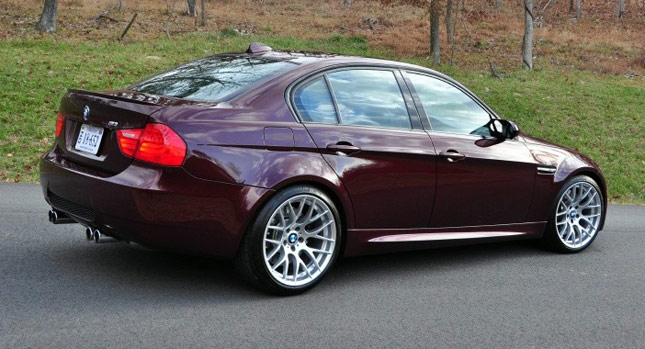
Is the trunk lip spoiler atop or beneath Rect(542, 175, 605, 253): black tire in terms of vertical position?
atop

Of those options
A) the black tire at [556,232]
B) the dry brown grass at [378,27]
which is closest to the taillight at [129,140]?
the black tire at [556,232]

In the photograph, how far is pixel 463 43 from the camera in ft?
102

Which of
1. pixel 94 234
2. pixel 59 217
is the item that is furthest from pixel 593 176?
pixel 59 217

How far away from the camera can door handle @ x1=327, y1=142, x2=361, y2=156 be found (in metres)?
5.40

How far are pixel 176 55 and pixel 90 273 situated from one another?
15.6 metres

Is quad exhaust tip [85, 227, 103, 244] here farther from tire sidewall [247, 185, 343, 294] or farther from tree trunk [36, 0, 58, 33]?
tree trunk [36, 0, 58, 33]

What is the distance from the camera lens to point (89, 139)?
5266 millimetres

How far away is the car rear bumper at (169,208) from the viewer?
4.83m

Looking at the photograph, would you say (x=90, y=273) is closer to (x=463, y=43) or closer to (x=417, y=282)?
(x=417, y=282)

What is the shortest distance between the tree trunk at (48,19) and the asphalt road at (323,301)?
1760cm

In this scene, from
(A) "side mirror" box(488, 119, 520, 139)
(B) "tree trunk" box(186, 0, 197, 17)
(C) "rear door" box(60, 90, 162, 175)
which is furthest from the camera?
(B) "tree trunk" box(186, 0, 197, 17)

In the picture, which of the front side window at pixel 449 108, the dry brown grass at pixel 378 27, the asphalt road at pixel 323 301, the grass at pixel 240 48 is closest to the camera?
the asphalt road at pixel 323 301

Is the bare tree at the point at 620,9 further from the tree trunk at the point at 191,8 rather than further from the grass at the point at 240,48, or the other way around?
the tree trunk at the point at 191,8

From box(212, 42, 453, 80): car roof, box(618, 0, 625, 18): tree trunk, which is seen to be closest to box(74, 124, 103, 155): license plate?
box(212, 42, 453, 80): car roof
